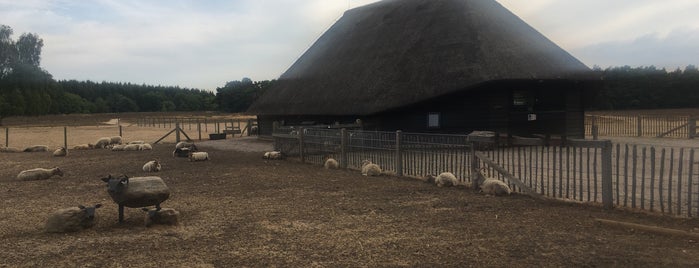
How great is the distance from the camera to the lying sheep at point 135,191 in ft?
23.0

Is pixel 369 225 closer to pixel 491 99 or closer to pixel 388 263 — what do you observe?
pixel 388 263

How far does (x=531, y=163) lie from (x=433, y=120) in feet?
41.1

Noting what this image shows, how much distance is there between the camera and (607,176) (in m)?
7.73

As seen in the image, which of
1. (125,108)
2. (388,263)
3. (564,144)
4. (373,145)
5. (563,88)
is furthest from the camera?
(125,108)

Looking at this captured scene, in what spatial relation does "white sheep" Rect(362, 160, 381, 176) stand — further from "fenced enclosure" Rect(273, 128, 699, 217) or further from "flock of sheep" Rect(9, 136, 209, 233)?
"flock of sheep" Rect(9, 136, 209, 233)

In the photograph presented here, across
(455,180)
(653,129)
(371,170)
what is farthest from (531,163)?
(653,129)

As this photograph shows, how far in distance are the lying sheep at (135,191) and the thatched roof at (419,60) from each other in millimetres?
13960

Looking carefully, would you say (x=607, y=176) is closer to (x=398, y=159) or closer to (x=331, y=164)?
(x=398, y=159)

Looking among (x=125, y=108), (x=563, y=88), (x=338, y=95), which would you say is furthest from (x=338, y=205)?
(x=125, y=108)

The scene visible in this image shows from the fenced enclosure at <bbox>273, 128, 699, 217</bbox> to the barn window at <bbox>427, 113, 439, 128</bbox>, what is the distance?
659cm

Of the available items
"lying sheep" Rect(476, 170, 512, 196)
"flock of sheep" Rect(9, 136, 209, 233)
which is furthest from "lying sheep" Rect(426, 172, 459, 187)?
"flock of sheep" Rect(9, 136, 209, 233)

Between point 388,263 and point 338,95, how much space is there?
60.9 ft

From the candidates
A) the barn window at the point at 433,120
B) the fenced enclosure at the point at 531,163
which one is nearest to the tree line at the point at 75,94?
the barn window at the point at 433,120

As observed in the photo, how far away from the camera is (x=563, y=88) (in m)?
22.3
